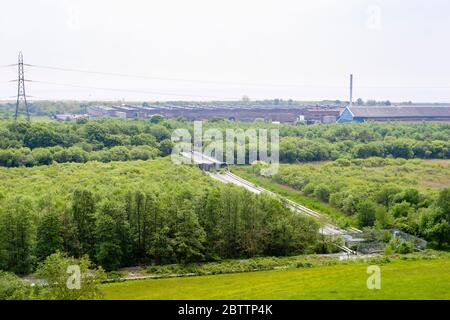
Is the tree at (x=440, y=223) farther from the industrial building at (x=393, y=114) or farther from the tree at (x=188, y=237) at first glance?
the industrial building at (x=393, y=114)

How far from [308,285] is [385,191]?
9.24m

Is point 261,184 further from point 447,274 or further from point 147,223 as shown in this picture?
point 447,274

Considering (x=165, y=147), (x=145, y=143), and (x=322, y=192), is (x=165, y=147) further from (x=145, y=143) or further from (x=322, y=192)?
(x=322, y=192)

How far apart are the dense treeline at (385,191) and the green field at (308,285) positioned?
2893 mm

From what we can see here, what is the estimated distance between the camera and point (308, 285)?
11289 mm

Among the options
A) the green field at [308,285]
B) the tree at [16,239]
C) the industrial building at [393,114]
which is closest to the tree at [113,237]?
the green field at [308,285]

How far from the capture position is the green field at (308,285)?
34.5ft

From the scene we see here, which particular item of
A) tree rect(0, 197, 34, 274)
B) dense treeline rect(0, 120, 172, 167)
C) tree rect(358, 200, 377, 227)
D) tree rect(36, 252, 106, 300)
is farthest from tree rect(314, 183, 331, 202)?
tree rect(36, 252, 106, 300)

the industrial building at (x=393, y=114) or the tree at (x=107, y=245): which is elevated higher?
the industrial building at (x=393, y=114)

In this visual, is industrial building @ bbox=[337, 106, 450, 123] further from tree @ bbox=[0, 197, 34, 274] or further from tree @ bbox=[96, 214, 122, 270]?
tree @ bbox=[0, 197, 34, 274]

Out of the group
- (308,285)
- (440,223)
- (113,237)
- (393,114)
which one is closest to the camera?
(308,285)

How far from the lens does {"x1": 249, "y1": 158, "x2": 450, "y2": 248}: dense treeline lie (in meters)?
16.4

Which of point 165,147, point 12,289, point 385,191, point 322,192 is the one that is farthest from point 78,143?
point 12,289
